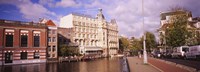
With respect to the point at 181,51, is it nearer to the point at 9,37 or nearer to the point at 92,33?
the point at 9,37

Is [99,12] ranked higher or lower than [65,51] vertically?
higher

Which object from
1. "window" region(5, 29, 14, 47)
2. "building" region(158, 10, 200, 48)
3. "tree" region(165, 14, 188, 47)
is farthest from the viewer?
"building" region(158, 10, 200, 48)

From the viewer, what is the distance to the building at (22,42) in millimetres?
48938

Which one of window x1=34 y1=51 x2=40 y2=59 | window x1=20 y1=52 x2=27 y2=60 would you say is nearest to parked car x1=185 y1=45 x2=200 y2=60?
window x1=34 y1=51 x2=40 y2=59

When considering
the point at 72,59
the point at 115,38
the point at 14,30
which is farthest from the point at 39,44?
the point at 115,38

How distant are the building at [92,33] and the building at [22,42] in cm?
2524

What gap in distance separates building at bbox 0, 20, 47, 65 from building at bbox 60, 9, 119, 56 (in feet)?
82.8

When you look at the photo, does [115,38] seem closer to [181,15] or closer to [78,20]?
[78,20]

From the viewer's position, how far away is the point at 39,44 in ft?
180

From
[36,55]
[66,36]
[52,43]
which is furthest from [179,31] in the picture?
[66,36]

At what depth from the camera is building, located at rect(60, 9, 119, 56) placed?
8250cm

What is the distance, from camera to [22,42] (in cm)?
5194

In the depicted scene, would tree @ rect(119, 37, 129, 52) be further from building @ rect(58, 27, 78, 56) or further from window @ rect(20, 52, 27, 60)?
window @ rect(20, 52, 27, 60)

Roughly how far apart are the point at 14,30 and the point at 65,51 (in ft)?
60.5
